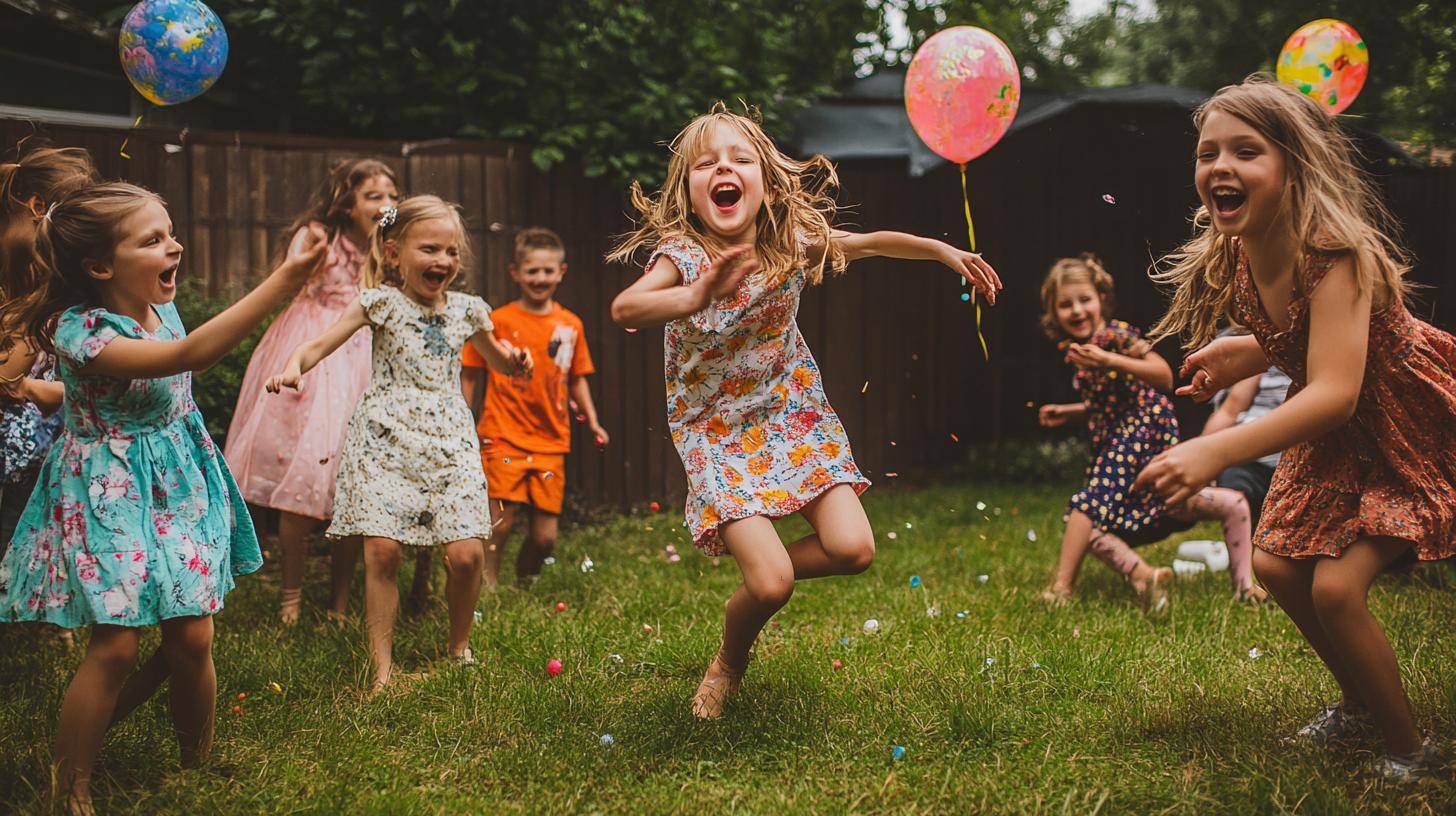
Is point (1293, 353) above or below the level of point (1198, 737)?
above


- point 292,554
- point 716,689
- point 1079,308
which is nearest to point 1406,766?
point 716,689

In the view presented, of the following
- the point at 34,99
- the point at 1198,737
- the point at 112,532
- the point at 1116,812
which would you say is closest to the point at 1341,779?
the point at 1198,737

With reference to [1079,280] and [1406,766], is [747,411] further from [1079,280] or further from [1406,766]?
[1079,280]

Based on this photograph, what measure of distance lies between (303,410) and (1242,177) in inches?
140

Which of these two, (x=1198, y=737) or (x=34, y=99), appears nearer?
(x=1198, y=737)

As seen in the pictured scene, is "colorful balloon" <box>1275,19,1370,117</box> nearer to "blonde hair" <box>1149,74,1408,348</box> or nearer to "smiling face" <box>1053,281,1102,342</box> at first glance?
"smiling face" <box>1053,281,1102,342</box>

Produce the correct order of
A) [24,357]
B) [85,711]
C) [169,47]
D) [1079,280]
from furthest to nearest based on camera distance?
[1079,280]
[169,47]
[24,357]
[85,711]

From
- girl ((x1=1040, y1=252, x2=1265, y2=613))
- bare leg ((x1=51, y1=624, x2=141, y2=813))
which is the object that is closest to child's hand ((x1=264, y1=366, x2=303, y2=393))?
bare leg ((x1=51, y1=624, x2=141, y2=813))

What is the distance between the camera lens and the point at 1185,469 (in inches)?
89.5

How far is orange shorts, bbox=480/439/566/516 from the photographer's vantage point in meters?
5.18

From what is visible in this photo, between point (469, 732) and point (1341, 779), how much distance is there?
7.32 feet

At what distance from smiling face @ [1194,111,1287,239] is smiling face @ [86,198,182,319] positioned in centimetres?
251

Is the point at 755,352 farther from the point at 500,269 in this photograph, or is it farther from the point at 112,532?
the point at 500,269

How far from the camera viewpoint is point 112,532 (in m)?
2.68
